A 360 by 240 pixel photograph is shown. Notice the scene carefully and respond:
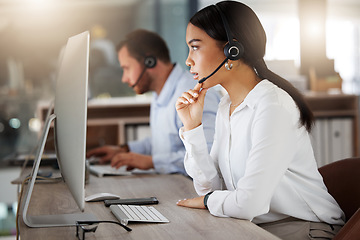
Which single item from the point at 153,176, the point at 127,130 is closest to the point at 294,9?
the point at 127,130

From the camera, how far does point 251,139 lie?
1451 millimetres

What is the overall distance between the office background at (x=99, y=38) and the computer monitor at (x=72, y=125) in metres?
3.71

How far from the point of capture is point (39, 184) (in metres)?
2.02

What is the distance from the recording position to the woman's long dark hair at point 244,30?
1.48 metres

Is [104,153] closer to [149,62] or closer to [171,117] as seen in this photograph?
[171,117]

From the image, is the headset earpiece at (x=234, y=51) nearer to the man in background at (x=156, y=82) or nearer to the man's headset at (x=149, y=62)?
the man in background at (x=156, y=82)

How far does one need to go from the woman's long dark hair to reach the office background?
134 inches

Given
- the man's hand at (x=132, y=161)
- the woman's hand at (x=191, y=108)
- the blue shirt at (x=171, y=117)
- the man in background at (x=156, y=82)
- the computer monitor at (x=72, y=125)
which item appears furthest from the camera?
the man in background at (x=156, y=82)

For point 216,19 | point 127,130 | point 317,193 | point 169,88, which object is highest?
point 216,19

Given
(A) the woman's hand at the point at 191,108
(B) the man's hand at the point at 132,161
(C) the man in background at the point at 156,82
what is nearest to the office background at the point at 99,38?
(C) the man in background at the point at 156,82

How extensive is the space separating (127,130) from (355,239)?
3011 millimetres

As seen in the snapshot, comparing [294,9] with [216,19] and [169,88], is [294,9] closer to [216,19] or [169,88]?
[169,88]

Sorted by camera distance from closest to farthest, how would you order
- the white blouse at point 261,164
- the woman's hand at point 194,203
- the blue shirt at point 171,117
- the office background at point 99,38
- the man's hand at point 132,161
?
1. the white blouse at point 261,164
2. the woman's hand at point 194,203
3. the man's hand at point 132,161
4. the blue shirt at point 171,117
5. the office background at point 99,38

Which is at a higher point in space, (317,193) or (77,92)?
(77,92)
